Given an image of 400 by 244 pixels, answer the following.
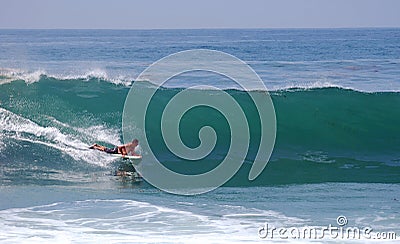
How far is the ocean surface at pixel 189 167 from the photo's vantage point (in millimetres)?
9609

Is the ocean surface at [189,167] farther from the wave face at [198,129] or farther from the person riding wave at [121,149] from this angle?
the person riding wave at [121,149]

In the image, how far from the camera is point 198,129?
1783 centimetres

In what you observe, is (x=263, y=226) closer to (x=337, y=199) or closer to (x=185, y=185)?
(x=337, y=199)

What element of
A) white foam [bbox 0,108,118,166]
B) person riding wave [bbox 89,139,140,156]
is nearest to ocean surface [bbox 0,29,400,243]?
white foam [bbox 0,108,118,166]

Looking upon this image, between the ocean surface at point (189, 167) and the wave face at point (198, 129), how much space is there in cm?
3

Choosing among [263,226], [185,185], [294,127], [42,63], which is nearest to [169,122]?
[294,127]

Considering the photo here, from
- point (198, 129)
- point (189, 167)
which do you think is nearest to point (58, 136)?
point (189, 167)

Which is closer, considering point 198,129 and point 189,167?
point 189,167

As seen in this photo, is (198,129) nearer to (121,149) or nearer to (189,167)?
(189,167)

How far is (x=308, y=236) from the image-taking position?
904 cm

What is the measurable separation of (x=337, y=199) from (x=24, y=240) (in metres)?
5.14

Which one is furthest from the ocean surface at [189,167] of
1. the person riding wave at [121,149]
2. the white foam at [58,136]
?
the person riding wave at [121,149]

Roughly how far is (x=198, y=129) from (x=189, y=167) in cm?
341

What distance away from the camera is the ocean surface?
9.61 meters
